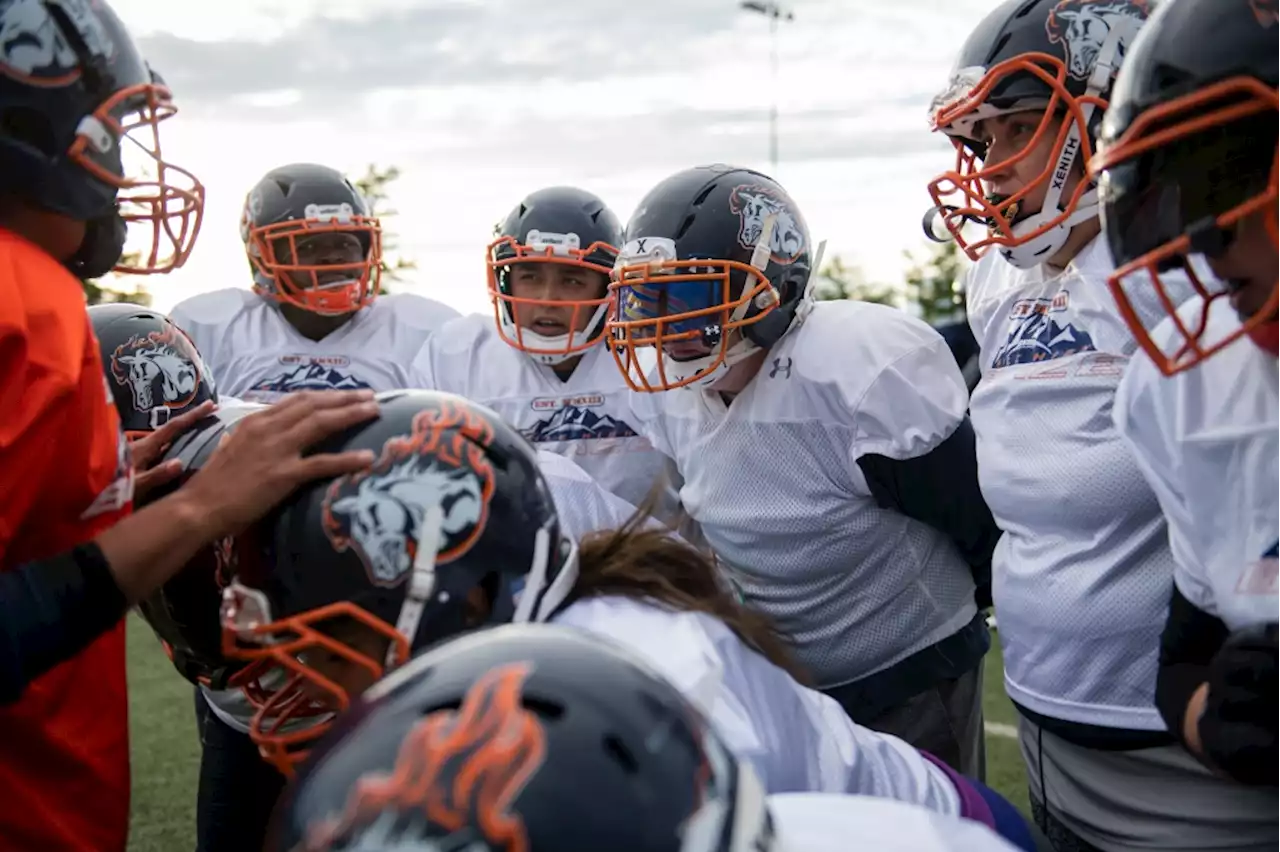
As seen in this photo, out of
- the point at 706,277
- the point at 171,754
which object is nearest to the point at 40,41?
the point at 706,277

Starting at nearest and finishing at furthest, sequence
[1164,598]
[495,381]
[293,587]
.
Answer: [293,587] → [1164,598] → [495,381]

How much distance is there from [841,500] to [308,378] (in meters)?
2.20

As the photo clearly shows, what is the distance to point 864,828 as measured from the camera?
1218mm

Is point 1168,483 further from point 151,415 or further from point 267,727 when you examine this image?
point 151,415

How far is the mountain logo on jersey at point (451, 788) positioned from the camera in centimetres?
93

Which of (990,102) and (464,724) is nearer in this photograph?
(464,724)

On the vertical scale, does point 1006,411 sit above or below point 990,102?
below

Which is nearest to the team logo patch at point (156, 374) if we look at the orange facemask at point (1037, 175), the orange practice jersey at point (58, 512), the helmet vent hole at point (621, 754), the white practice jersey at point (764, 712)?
the orange practice jersey at point (58, 512)

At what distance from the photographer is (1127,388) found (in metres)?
1.74

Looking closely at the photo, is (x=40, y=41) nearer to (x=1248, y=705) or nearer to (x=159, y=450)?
(x=159, y=450)

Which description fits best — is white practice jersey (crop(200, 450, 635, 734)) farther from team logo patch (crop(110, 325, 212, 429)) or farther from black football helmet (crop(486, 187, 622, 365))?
black football helmet (crop(486, 187, 622, 365))

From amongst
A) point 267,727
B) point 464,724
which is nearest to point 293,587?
point 267,727

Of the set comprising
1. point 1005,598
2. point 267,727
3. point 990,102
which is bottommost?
point 1005,598

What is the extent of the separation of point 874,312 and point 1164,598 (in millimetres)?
906
